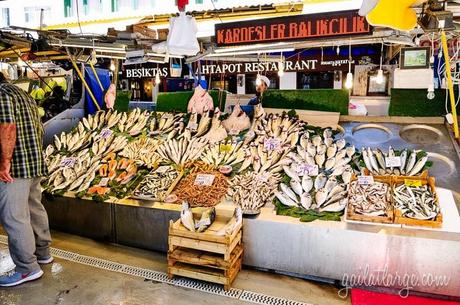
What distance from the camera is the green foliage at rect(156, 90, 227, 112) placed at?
6996mm

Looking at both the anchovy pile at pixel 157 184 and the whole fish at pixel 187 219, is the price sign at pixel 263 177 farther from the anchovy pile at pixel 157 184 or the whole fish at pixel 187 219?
the anchovy pile at pixel 157 184

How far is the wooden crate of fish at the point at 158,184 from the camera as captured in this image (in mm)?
4758

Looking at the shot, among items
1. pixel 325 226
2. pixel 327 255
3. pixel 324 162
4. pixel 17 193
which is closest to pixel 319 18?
pixel 324 162

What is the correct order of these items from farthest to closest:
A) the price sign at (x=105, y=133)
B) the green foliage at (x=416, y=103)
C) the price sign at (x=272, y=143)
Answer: the price sign at (x=105, y=133), the green foliage at (x=416, y=103), the price sign at (x=272, y=143)

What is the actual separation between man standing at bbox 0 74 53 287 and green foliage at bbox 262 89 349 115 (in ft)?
12.7

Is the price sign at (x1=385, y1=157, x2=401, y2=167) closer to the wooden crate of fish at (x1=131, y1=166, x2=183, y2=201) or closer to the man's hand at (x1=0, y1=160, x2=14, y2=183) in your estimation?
the wooden crate of fish at (x1=131, y1=166, x2=183, y2=201)

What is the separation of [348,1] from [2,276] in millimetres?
5280

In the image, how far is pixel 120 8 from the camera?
18.6ft

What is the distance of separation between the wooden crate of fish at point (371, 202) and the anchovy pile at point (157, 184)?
7.61 ft

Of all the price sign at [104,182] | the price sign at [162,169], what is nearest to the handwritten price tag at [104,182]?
the price sign at [104,182]

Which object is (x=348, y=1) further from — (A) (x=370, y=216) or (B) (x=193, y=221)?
(B) (x=193, y=221)

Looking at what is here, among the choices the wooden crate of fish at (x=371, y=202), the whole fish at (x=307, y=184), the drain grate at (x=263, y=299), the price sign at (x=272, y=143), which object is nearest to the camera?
the drain grate at (x=263, y=299)

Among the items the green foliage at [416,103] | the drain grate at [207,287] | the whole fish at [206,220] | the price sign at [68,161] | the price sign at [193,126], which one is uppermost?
the green foliage at [416,103]

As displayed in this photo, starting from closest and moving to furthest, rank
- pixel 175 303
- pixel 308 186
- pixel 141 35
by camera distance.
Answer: pixel 175 303 < pixel 308 186 < pixel 141 35
